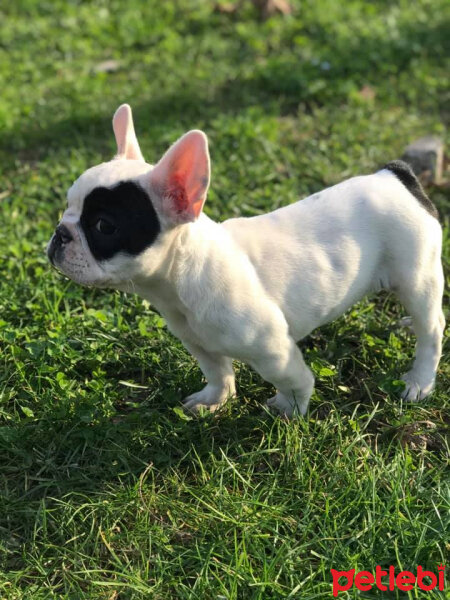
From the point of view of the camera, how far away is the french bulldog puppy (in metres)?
2.83

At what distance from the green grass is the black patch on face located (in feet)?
3.75

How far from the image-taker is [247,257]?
3213 mm

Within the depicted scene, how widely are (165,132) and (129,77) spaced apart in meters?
1.58

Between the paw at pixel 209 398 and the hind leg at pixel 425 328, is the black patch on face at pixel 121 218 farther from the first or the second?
the hind leg at pixel 425 328

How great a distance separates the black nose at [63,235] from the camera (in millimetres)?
2908

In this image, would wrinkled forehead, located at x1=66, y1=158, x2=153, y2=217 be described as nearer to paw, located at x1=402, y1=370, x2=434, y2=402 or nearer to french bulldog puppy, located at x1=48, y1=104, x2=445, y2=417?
french bulldog puppy, located at x1=48, y1=104, x2=445, y2=417

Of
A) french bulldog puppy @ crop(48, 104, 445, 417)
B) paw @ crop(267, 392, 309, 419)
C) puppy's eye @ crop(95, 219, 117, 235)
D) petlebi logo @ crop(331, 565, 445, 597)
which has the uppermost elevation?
puppy's eye @ crop(95, 219, 117, 235)

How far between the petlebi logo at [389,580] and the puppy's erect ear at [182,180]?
1590 mm

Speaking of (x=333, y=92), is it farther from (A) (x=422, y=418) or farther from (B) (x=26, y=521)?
(B) (x=26, y=521)

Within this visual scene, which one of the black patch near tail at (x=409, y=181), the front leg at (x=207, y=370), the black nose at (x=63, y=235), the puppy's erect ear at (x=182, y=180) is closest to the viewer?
the puppy's erect ear at (x=182, y=180)

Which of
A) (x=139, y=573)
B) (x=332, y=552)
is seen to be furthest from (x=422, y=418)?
(x=139, y=573)

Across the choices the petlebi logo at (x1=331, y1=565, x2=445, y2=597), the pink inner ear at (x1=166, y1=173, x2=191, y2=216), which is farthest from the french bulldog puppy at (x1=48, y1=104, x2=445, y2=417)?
the petlebi logo at (x1=331, y1=565, x2=445, y2=597)

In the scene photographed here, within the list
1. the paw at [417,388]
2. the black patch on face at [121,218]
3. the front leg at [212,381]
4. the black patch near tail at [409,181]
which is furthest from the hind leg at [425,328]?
the black patch on face at [121,218]

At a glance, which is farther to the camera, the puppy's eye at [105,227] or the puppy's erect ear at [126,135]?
the puppy's erect ear at [126,135]
